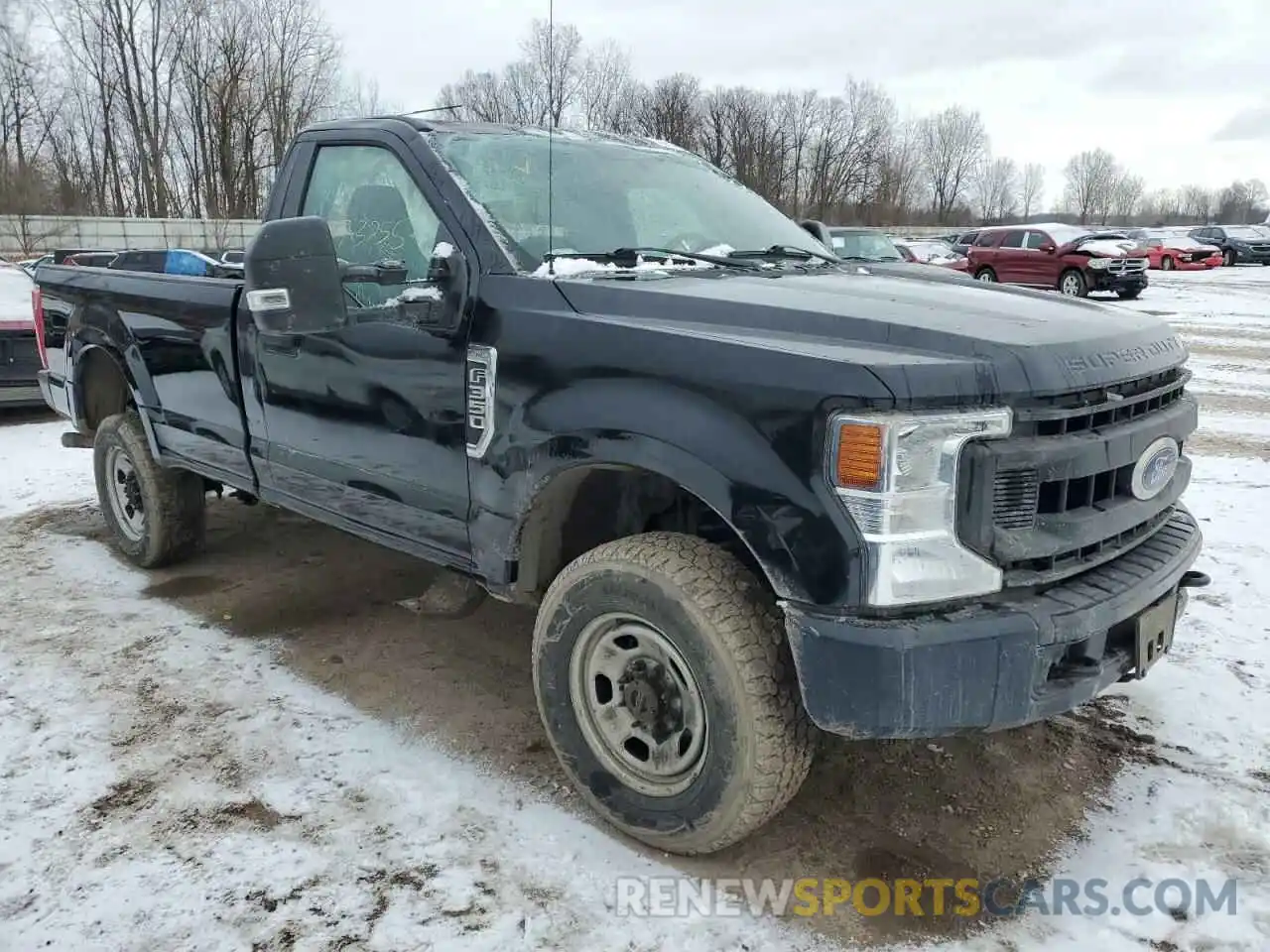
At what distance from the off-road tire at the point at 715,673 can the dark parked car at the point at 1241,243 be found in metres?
40.7

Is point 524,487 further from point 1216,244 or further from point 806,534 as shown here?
point 1216,244

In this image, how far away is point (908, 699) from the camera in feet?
7.32

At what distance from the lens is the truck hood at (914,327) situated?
225 centimetres

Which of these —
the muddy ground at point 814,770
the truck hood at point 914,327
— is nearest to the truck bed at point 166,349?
the muddy ground at point 814,770

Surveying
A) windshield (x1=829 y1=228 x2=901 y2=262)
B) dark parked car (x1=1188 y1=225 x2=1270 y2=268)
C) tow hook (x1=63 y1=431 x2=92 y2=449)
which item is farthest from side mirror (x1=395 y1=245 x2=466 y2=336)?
dark parked car (x1=1188 y1=225 x2=1270 y2=268)

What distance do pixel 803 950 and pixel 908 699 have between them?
0.70 metres

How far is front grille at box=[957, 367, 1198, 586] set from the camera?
2236mm

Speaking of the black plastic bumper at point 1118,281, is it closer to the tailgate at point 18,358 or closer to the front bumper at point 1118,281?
the front bumper at point 1118,281

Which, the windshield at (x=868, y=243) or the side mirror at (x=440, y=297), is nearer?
the side mirror at (x=440, y=297)

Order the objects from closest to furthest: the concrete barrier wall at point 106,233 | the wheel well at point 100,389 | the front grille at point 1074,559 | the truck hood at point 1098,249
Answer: the front grille at point 1074,559 → the wheel well at point 100,389 → the truck hood at point 1098,249 → the concrete barrier wall at point 106,233

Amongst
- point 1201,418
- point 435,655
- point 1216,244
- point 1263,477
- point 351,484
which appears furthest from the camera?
point 1216,244

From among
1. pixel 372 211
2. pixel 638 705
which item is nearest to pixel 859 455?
pixel 638 705

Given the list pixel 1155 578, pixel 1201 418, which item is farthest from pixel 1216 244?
pixel 1155 578

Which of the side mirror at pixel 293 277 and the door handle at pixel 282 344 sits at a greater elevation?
the side mirror at pixel 293 277
